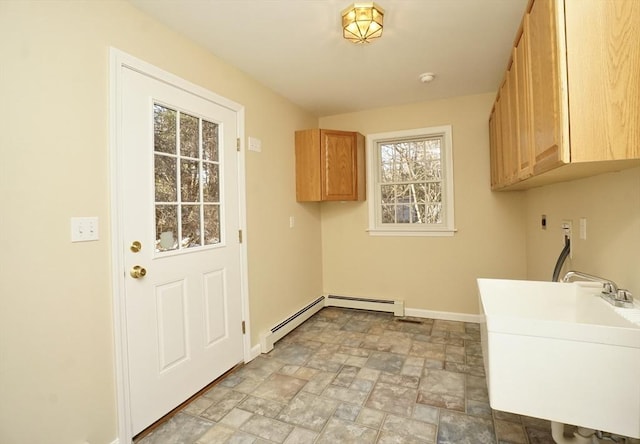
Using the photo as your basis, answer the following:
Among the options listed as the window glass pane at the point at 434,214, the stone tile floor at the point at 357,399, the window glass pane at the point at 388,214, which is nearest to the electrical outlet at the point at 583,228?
the stone tile floor at the point at 357,399

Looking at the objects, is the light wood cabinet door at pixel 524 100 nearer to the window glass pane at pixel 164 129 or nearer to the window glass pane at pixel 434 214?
the window glass pane at pixel 434 214

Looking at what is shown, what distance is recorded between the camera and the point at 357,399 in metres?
2.06

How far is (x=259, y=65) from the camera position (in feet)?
8.34

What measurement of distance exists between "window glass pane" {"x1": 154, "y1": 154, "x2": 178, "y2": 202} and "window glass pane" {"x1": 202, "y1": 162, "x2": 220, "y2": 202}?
0.26m

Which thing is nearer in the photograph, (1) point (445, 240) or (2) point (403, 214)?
(1) point (445, 240)

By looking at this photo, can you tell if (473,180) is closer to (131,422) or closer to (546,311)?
(546,311)

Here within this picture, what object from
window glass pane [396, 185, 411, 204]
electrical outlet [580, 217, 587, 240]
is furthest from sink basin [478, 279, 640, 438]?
window glass pane [396, 185, 411, 204]

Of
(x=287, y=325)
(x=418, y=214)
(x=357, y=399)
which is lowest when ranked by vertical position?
(x=357, y=399)

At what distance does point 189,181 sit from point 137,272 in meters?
0.70

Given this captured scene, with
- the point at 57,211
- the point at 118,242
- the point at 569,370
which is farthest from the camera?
the point at 118,242

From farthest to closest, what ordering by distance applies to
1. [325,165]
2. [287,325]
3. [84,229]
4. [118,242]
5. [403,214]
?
[403,214], [325,165], [287,325], [118,242], [84,229]

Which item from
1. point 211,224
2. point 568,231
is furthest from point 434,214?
point 211,224

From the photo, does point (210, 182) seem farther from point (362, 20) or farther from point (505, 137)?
point (505, 137)

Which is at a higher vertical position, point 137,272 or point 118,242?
point 118,242
